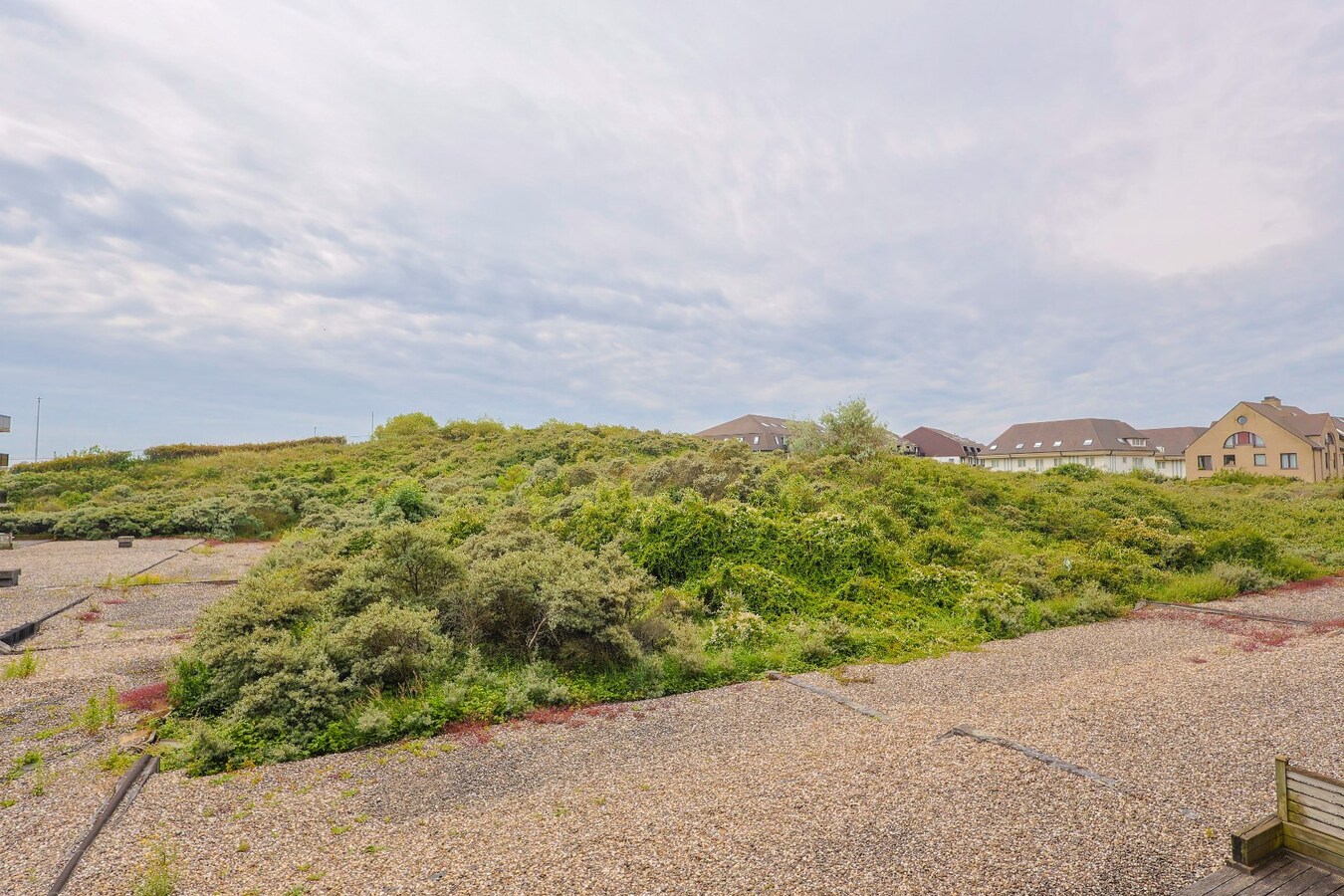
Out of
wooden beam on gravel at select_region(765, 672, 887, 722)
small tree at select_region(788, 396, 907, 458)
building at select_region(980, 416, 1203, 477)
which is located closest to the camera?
wooden beam on gravel at select_region(765, 672, 887, 722)

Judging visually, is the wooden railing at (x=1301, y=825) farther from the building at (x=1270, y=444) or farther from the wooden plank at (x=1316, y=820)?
the building at (x=1270, y=444)

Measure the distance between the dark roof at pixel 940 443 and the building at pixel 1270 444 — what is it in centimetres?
1640

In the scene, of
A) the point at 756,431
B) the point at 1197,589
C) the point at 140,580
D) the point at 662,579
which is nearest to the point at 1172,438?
the point at 756,431

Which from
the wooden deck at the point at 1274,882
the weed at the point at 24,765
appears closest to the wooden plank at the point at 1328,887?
the wooden deck at the point at 1274,882

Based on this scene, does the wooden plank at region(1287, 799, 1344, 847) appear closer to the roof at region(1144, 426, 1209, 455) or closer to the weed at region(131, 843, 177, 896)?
the weed at region(131, 843, 177, 896)

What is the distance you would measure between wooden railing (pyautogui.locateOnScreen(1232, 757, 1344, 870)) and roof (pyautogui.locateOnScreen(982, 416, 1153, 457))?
51.1m

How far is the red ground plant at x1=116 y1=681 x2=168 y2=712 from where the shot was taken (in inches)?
293

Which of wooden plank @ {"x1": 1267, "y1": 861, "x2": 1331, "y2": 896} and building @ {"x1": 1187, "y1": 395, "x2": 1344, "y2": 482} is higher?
building @ {"x1": 1187, "y1": 395, "x2": 1344, "y2": 482}

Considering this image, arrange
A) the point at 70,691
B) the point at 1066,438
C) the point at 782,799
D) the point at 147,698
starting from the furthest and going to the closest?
the point at 1066,438
the point at 70,691
the point at 147,698
the point at 782,799

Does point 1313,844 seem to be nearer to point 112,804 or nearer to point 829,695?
point 829,695

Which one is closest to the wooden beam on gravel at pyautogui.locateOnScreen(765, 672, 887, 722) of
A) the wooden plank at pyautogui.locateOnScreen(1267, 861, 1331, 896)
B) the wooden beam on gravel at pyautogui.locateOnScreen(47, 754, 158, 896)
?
the wooden plank at pyautogui.locateOnScreen(1267, 861, 1331, 896)

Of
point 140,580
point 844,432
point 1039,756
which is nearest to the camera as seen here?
point 1039,756

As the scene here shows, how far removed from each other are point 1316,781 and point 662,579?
928cm

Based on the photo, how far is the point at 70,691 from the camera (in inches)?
316
